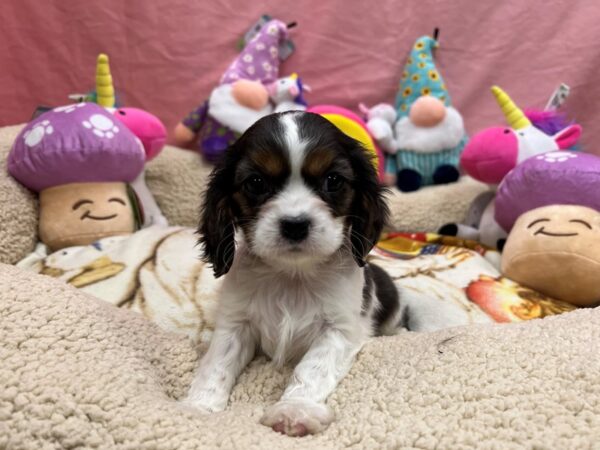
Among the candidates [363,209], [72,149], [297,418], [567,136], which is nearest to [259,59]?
[72,149]

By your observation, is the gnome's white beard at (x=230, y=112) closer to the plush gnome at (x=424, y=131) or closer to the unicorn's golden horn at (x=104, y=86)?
the unicorn's golden horn at (x=104, y=86)

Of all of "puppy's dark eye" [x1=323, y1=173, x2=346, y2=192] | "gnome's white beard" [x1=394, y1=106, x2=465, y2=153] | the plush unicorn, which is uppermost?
"puppy's dark eye" [x1=323, y1=173, x2=346, y2=192]

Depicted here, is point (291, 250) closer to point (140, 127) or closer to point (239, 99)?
point (140, 127)

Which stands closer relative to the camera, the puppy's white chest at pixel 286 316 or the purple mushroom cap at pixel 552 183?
the puppy's white chest at pixel 286 316

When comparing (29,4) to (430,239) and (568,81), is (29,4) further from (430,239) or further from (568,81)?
(568,81)

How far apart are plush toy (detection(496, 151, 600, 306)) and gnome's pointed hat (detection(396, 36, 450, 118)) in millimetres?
1135

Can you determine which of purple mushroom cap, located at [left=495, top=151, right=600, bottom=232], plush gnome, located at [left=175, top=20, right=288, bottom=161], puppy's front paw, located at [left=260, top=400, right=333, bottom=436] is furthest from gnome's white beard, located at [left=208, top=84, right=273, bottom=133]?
puppy's front paw, located at [left=260, top=400, right=333, bottom=436]

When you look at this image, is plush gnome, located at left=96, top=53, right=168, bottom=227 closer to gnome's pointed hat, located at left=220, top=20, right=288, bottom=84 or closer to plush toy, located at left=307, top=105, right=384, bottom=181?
gnome's pointed hat, located at left=220, top=20, right=288, bottom=84

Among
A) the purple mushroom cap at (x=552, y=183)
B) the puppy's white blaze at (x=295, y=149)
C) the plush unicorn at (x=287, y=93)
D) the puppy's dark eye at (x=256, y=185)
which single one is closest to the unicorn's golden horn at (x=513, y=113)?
the purple mushroom cap at (x=552, y=183)

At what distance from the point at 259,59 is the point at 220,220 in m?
2.16

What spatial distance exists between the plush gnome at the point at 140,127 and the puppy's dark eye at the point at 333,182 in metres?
1.70

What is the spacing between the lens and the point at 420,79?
149 inches

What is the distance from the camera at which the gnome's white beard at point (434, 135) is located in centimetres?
368

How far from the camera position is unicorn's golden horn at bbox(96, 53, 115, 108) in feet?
10.2
